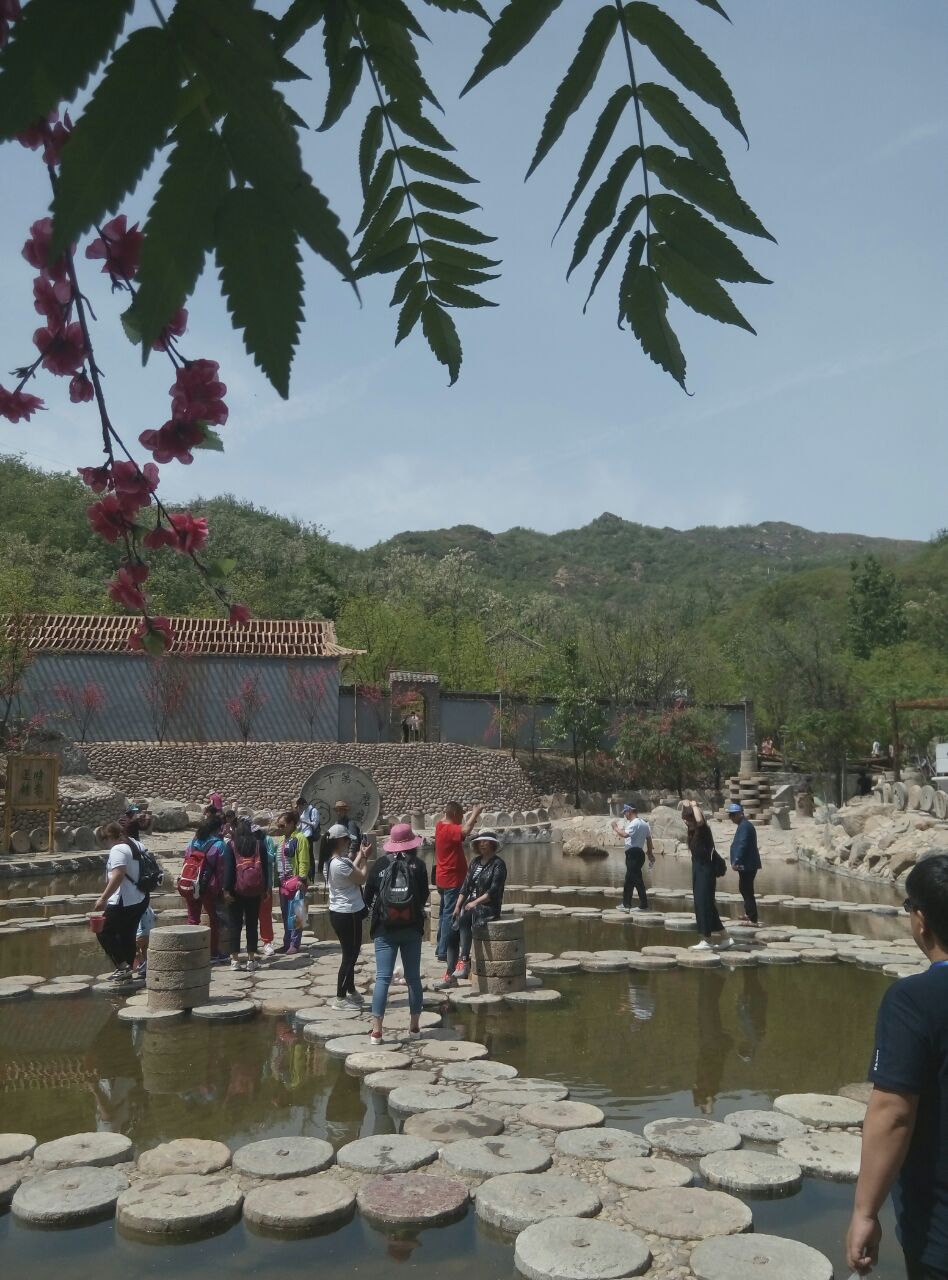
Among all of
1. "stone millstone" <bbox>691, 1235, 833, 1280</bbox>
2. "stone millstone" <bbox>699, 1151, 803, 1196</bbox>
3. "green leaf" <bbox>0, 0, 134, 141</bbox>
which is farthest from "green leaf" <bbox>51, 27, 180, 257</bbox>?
"stone millstone" <bbox>699, 1151, 803, 1196</bbox>

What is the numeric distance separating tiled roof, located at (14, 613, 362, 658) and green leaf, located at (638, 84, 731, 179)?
28105 mm

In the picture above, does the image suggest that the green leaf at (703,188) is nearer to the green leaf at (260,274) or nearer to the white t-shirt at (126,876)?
the green leaf at (260,274)

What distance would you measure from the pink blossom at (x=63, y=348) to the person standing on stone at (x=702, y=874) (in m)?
9.19

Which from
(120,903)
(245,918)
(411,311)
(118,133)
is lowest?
(245,918)

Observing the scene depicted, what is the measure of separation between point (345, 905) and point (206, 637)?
24.5m

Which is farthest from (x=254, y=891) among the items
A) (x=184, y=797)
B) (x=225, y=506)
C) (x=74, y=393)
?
(x=225, y=506)

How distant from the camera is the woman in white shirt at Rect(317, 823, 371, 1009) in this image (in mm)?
7984

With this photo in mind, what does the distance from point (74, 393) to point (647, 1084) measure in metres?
5.91

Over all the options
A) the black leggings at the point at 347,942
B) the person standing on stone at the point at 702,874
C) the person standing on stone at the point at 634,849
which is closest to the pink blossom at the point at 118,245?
the black leggings at the point at 347,942

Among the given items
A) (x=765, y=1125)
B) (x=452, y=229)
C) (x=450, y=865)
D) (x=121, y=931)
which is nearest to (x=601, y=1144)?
(x=765, y=1125)

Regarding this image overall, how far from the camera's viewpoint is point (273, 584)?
50.5m

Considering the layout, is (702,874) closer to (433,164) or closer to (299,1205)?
(299,1205)

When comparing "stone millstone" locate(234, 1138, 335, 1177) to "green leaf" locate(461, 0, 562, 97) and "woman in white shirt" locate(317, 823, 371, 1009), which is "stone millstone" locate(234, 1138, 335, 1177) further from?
"green leaf" locate(461, 0, 562, 97)

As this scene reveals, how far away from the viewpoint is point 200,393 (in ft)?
5.63
